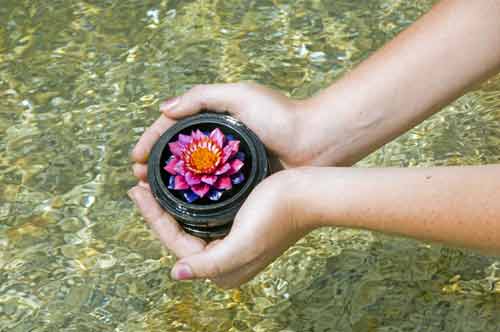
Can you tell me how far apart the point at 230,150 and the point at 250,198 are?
224 millimetres

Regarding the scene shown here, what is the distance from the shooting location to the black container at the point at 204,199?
2.16 meters

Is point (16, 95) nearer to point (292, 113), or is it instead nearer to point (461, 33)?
point (292, 113)

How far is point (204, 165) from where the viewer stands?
7.23 ft

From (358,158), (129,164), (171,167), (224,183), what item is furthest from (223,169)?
(129,164)

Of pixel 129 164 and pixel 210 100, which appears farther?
pixel 129 164

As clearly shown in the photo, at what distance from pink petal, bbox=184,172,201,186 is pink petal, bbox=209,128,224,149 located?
12 cm

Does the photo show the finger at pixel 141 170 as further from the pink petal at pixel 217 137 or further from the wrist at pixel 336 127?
the wrist at pixel 336 127

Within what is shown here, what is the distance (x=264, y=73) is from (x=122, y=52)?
0.60 metres

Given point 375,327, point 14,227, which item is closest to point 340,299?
point 375,327

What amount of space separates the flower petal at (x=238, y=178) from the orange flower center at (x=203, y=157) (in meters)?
0.07

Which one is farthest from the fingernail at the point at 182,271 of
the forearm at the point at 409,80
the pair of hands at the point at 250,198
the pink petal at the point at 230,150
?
the forearm at the point at 409,80

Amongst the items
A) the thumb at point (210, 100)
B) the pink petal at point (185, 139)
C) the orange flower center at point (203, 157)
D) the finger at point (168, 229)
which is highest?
the thumb at point (210, 100)

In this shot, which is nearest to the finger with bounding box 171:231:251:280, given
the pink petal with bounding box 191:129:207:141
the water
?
the pink petal with bounding box 191:129:207:141

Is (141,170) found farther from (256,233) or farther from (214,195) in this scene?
(256,233)
